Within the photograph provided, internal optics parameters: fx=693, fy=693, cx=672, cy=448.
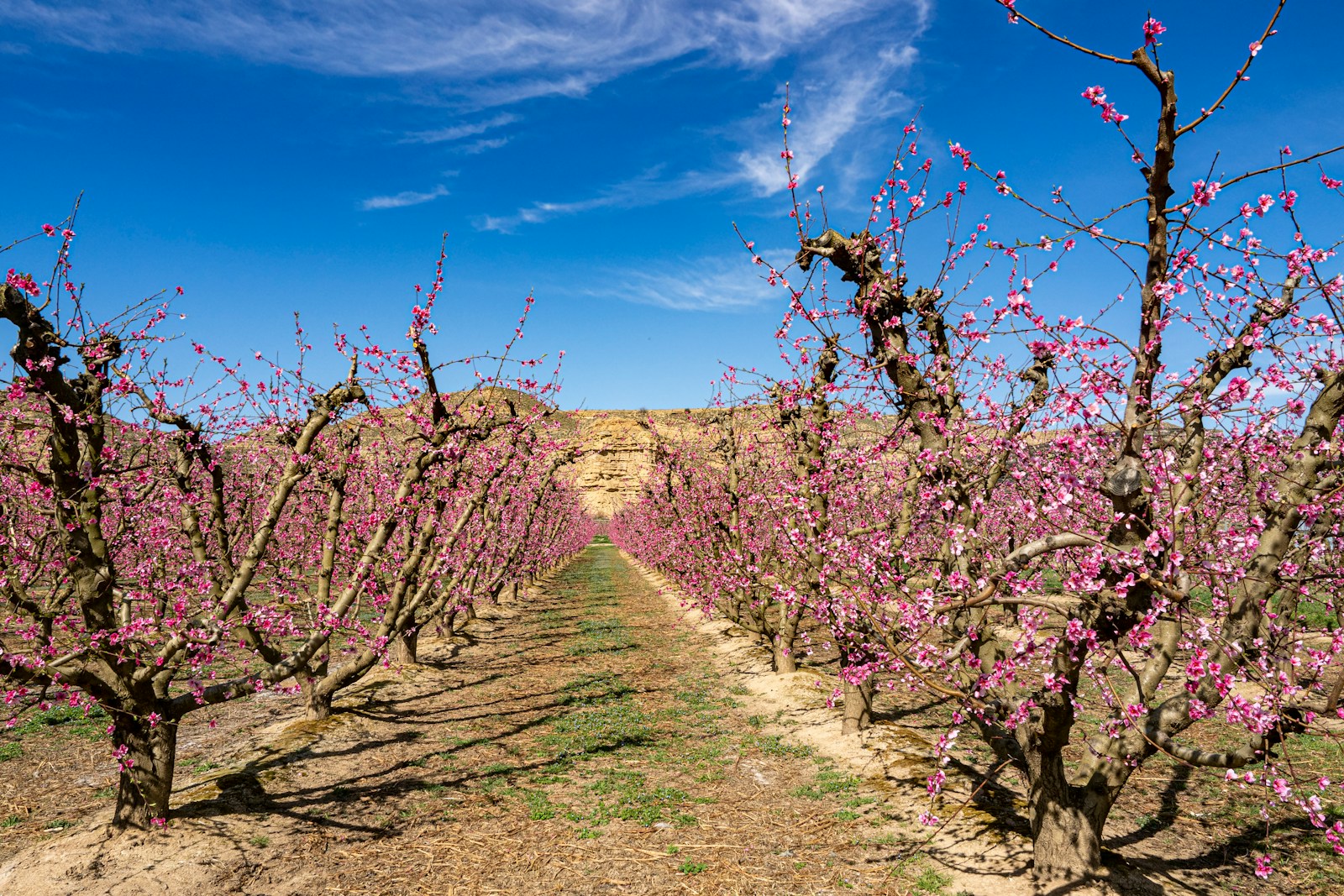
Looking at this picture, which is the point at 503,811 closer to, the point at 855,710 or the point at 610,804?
the point at 610,804

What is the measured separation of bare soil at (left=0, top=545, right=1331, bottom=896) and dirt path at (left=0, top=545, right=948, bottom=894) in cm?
3

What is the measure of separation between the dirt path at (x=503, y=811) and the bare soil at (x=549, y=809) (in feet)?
0.09

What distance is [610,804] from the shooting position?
26.1 ft

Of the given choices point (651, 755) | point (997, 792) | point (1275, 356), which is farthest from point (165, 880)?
point (1275, 356)

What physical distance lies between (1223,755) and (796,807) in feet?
14.2

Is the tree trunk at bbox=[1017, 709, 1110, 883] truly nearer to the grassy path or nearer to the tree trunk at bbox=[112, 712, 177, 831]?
the grassy path

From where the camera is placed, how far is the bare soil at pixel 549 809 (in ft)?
19.7

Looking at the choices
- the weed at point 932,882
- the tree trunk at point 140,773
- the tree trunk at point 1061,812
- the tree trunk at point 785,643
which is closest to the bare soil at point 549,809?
the weed at point 932,882

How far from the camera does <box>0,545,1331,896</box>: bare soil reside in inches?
237

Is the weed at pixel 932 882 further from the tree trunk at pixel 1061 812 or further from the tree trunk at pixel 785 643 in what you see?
the tree trunk at pixel 785 643

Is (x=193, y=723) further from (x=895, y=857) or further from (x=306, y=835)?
(x=895, y=857)

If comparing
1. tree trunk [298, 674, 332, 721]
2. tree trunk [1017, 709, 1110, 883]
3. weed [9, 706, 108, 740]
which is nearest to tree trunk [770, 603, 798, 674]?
tree trunk [1017, 709, 1110, 883]

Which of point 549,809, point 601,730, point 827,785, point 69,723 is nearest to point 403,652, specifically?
point 69,723

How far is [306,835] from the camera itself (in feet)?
22.2
